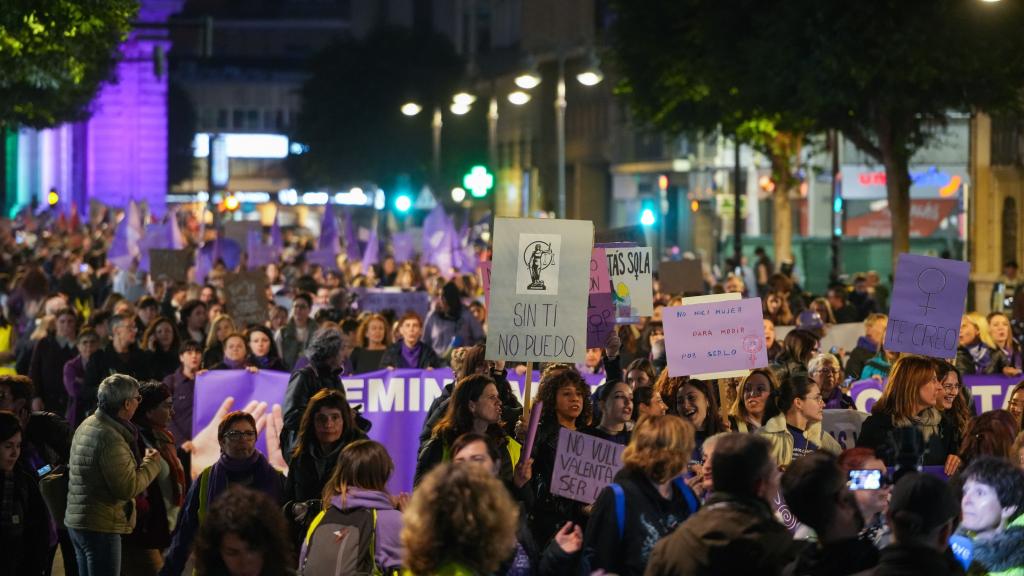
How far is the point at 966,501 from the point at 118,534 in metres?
4.23

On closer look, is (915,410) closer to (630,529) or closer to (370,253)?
(630,529)

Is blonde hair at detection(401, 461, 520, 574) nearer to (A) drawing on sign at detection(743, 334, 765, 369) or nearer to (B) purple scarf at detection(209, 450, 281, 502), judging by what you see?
(B) purple scarf at detection(209, 450, 281, 502)

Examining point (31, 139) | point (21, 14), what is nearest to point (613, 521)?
point (21, 14)

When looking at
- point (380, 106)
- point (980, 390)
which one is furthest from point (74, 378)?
point (380, 106)

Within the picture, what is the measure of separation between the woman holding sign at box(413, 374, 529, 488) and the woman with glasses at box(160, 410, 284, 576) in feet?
2.37

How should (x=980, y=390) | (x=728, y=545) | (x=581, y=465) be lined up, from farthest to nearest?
(x=980, y=390), (x=581, y=465), (x=728, y=545)

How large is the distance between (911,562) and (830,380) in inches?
231

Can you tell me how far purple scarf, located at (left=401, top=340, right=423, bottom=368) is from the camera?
14559 mm

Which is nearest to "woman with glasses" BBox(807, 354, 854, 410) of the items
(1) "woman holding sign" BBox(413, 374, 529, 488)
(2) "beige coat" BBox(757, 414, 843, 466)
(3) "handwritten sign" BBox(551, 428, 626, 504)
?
(2) "beige coat" BBox(757, 414, 843, 466)

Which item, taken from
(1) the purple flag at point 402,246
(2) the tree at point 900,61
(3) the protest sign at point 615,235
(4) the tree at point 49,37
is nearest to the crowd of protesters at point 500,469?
(3) the protest sign at point 615,235

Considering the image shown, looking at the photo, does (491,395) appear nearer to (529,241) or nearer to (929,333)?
(529,241)

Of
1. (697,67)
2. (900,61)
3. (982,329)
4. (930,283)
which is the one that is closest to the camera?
(930,283)

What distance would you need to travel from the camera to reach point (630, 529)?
6.71 meters

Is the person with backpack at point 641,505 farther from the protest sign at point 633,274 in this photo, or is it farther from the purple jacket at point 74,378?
the purple jacket at point 74,378
